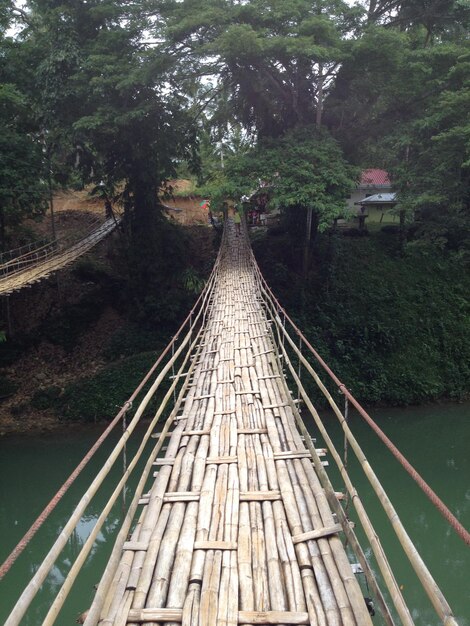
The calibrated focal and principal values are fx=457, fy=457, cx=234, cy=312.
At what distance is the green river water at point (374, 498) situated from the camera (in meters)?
4.54

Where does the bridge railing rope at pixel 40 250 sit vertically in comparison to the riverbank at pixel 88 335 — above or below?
above

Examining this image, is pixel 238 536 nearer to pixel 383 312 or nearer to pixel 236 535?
pixel 236 535

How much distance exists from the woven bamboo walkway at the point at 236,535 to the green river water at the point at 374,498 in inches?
97.1

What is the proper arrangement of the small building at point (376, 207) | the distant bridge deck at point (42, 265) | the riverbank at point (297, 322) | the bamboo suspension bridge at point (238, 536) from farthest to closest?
the small building at point (376, 207) < the riverbank at point (297, 322) < the distant bridge deck at point (42, 265) < the bamboo suspension bridge at point (238, 536)

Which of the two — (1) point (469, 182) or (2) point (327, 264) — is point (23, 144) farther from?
(1) point (469, 182)

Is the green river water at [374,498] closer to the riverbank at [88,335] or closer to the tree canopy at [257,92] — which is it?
the riverbank at [88,335]

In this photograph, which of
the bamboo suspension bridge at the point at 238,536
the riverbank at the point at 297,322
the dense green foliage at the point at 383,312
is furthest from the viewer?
the dense green foliage at the point at 383,312

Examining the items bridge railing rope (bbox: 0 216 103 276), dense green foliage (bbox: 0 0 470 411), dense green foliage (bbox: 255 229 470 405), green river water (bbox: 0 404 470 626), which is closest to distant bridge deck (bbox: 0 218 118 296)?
bridge railing rope (bbox: 0 216 103 276)

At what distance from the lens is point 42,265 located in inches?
317

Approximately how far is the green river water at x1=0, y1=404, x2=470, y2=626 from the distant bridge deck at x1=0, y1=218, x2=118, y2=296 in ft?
8.51

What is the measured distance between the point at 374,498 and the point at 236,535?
4672mm

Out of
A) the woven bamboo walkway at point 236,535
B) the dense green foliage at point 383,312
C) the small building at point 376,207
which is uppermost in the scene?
the small building at point 376,207

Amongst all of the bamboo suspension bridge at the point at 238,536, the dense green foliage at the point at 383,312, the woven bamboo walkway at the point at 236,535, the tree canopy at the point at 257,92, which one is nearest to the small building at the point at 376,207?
the dense green foliage at the point at 383,312

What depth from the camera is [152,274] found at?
9.62 metres
